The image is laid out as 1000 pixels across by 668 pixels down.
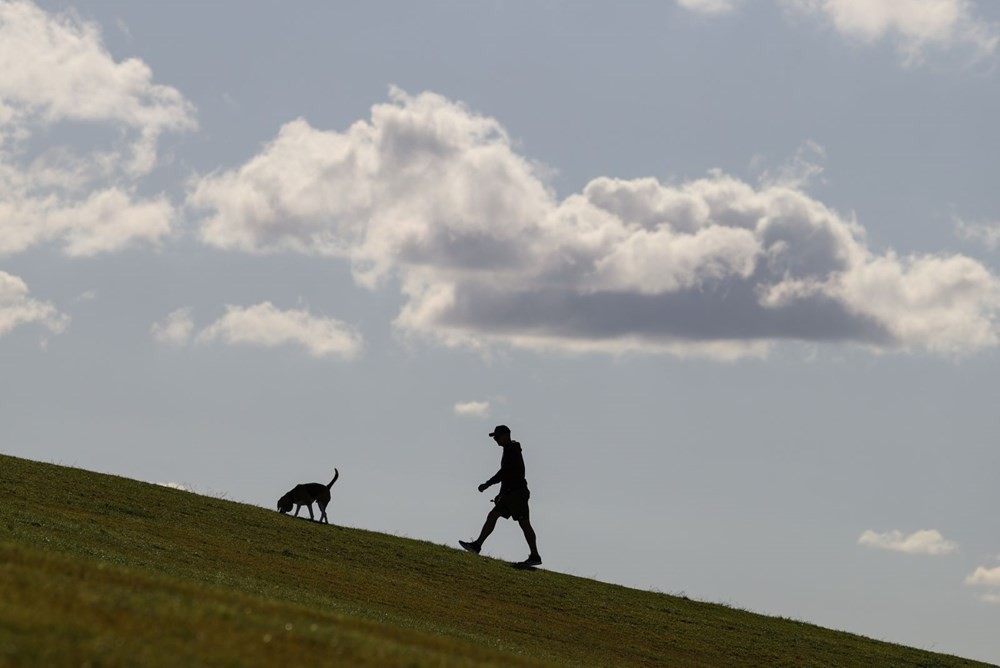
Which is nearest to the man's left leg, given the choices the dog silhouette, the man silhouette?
the man silhouette

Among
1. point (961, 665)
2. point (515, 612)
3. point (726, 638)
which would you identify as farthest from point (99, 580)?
point (961, 665)

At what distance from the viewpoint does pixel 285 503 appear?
3859 cm

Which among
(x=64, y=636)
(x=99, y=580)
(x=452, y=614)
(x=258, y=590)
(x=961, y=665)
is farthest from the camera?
(x=961, y=665)

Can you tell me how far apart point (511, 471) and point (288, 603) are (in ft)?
48.7

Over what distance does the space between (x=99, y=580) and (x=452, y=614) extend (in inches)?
469

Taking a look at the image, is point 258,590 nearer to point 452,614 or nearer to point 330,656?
point 452,614

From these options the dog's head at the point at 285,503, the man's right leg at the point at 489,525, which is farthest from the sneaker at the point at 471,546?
the dog's head at the point at 285,503

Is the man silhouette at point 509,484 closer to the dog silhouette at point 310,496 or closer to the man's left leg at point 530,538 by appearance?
the man's left leg at point 530,538

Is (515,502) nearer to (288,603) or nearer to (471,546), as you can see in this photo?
(471,546)

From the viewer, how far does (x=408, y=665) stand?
40.2 feet

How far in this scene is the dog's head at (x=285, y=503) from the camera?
126 ft

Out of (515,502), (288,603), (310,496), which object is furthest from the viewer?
(310,496)

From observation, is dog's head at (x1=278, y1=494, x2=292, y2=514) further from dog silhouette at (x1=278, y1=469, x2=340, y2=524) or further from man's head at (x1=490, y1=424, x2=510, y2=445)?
man's head at (x1=490, y1=424, x2=510, y2=445)

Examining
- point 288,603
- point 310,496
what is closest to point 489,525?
point 310,496
